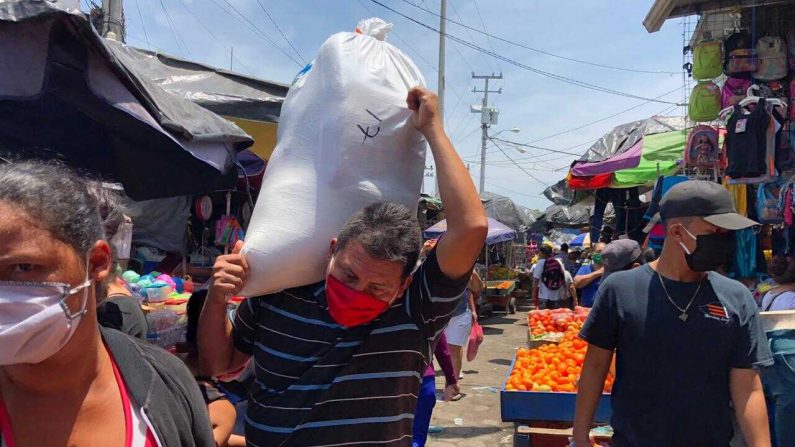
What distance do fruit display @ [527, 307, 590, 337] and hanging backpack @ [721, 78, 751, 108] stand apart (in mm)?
2646

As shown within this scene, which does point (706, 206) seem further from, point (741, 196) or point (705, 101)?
point (705, 101)

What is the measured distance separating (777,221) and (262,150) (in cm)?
463

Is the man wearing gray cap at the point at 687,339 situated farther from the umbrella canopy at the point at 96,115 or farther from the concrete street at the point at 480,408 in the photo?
the concrete street at the point at 480,408

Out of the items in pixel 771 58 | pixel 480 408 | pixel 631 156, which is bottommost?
pixel 480 408

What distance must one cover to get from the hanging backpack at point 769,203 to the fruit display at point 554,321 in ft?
6.40

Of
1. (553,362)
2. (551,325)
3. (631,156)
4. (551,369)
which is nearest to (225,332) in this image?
(551,369)

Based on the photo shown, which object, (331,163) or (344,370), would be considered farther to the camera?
(331,163)

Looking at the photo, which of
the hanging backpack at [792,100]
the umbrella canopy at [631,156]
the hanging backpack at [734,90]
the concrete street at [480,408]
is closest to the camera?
the hanging backpack at [792,100]

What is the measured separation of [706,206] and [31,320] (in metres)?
2.27

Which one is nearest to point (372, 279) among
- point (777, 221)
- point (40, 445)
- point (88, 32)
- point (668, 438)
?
point (40, 445)

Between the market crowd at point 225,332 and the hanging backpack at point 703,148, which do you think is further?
the hanging backpack at point 703,148

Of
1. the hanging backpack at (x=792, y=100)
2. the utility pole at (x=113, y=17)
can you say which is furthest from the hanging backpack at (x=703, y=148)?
the utility pole at (x=113, y=17)

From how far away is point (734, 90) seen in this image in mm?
5719

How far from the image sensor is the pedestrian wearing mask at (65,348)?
1078 mm
